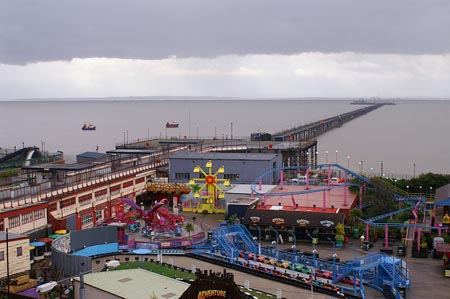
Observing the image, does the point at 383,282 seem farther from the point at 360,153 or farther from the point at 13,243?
the point at 360,153

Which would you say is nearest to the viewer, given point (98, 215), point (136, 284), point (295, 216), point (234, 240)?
point (136, 284)

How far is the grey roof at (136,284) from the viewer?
21719mm

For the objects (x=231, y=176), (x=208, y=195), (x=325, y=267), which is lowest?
(x=325, y=267)

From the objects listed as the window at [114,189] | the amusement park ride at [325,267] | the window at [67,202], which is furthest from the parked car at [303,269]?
the window at [114,189]

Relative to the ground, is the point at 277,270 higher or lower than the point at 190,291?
lower

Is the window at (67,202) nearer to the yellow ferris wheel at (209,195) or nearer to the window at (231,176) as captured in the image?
the yellow ferris wheel at (209,195)

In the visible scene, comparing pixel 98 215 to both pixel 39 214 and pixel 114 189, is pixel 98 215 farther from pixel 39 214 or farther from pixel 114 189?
pixel 39 214

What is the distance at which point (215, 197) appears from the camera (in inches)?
1874

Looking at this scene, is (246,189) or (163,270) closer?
(163,270)

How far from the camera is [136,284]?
22.9 meters

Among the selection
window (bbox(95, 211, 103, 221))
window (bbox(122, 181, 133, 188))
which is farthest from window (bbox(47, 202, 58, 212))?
window (bbox(122, 181, 133, 188))

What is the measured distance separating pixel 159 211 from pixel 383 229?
15.0m

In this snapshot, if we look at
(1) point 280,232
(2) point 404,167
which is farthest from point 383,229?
(2) point 404,167

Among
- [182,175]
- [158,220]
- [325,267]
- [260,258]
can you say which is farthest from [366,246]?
[182,175]
